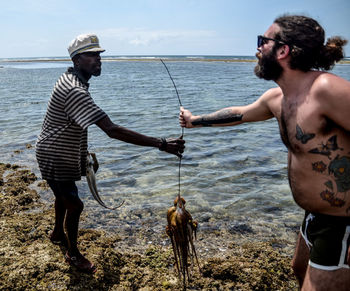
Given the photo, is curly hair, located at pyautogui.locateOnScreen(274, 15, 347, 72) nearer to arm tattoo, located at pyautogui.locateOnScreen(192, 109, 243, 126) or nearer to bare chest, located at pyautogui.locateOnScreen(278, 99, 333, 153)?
bare chest, located at pyautogui.locateOnScreen(278, 99, 333, 153)

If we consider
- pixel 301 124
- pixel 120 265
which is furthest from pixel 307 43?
pixel 120 265

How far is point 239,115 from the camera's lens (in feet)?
13.5

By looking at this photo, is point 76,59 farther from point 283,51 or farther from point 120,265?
point 120,265

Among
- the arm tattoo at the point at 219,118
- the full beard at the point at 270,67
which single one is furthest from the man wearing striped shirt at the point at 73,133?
the full beard at the point at 270,67

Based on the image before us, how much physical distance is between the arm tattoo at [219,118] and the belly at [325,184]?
147 cm

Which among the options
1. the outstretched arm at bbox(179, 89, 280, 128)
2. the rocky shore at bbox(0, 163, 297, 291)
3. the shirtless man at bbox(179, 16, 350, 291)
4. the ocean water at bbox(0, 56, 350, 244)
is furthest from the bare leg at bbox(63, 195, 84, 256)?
the shirtless man at bbox(179, 16, 350, 291)

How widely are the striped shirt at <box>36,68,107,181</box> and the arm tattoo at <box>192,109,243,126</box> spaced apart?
142 centimetres

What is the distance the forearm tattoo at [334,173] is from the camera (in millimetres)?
2637

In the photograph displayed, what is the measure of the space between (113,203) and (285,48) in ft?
16.6

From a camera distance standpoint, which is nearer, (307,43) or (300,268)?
(307,43)

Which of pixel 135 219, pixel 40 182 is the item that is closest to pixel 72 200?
pixel 135 219

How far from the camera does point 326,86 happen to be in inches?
98.7

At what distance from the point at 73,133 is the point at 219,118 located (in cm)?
194

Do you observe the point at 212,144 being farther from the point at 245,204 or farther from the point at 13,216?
the point at 13,216
